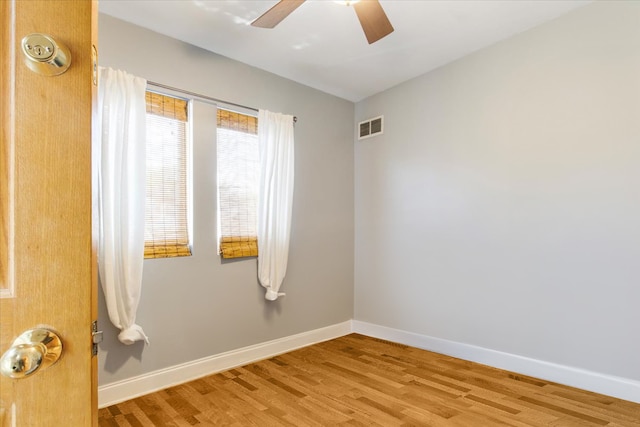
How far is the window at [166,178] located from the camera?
8.64ft

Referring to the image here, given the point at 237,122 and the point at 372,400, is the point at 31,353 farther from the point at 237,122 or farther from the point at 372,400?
the point at 237,122

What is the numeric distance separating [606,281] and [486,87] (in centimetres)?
176

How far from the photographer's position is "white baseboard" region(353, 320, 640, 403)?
92.4 inches

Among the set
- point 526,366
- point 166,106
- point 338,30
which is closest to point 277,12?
point 338,30

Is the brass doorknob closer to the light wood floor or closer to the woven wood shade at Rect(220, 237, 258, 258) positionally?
the light wood floor

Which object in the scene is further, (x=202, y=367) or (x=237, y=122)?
(x=237, y=122)

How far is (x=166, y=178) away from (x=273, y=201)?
3.08 ft

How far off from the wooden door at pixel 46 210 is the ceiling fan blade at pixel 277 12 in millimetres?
1601

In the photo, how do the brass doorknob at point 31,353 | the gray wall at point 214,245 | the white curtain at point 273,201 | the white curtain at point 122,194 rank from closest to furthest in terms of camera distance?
the brass doorknob at point 31,353, the white curtain at point 122,194, the gray wall at point 214,245, the white curtain at point 273,201

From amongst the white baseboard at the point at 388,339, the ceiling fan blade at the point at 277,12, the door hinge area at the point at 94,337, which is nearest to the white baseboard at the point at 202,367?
the white baseboard at the point at 388,339

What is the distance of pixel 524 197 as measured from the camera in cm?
281

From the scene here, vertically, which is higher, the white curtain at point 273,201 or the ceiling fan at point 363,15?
the ceiling fan at point 363,15

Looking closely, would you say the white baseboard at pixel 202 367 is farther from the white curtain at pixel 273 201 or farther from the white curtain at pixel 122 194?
the white curtain at pixel 273 201

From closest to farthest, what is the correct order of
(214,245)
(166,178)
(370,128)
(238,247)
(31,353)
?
(31,353) < (166,178) < (214,245) < (238,247) < (370,128)
